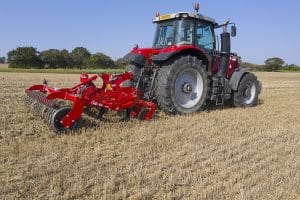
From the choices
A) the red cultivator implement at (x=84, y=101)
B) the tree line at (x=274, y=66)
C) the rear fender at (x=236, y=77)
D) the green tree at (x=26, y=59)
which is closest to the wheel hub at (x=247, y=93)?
the rear fender at (x=236, y=77)

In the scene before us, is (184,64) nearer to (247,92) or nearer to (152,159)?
(247,92)

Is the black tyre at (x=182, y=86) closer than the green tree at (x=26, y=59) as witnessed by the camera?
Yes

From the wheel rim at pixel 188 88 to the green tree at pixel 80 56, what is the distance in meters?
38.6

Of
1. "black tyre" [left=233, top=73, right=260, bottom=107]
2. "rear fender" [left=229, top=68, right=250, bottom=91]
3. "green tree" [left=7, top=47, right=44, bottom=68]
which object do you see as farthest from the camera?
"green tree" [left=7, top=47, right=44, bottom=68]

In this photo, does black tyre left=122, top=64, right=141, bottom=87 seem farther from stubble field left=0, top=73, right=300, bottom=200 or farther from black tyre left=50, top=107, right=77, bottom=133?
black tyre left=50, top=107, right=77, bottom=133

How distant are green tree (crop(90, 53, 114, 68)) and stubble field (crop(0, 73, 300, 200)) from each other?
3926 cm

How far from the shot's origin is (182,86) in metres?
7.64

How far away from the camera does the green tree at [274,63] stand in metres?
59.2

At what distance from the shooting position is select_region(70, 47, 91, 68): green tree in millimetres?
46156

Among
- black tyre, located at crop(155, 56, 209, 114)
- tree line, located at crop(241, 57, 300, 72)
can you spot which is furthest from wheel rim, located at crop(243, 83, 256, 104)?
tree line, located at crop(241, 57, 300, 72)

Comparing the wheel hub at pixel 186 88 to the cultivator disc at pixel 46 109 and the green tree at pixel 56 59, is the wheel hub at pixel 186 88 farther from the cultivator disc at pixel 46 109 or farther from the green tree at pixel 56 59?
the green tree at pixel 56 59

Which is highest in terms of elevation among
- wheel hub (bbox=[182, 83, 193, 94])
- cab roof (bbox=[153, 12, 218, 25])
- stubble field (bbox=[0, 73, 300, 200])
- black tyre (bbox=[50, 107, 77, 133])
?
cab roof (bbox=[153, 12, 218, 25])

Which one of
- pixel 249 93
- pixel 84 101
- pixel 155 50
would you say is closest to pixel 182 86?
pixel 155 50

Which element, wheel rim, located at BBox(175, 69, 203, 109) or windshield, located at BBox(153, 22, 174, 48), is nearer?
wheel rim, located at BBox(175, 69, 203, 109)
